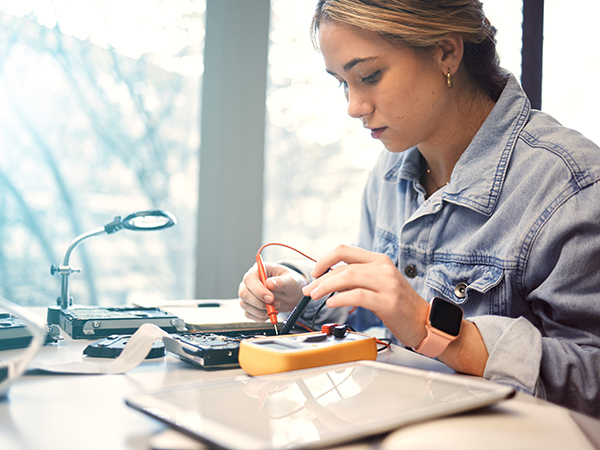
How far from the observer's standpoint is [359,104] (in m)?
0.99

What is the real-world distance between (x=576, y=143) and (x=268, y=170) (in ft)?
4.74

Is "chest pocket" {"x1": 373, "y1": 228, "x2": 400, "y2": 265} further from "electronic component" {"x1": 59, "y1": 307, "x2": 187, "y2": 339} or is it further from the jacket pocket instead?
"electronic component" {"x1": 59, "y1": 307, "x2": 187, "y2": 339}

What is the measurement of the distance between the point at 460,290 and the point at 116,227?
69 cm

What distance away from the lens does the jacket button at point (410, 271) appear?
978 millimetres

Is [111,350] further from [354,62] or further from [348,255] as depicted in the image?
[354,62]

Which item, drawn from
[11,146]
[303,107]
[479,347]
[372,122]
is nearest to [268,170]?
[303,107]

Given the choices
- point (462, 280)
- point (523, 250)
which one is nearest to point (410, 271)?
point (462, 280)

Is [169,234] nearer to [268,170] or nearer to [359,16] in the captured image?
[268,170]

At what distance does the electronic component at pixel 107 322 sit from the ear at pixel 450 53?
Answer: 732mm

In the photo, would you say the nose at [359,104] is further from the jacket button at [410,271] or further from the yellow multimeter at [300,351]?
the yellow multimeter at [300,351]

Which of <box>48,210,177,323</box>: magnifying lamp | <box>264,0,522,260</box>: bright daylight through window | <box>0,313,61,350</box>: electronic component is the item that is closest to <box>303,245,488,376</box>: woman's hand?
<box>0,313,61,350</box>: electronic component

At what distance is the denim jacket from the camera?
0.62 m

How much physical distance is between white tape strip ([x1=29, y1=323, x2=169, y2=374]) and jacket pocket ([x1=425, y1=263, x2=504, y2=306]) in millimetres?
521

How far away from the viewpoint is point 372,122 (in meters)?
1.01
